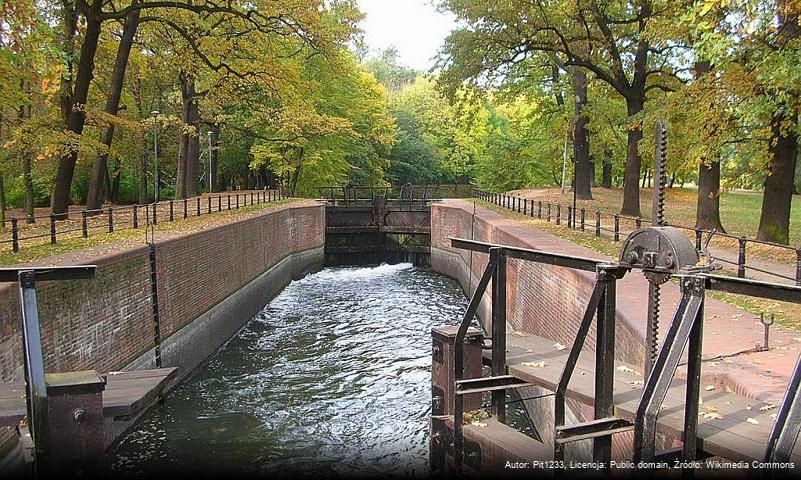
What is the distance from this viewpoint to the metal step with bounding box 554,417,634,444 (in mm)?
4656

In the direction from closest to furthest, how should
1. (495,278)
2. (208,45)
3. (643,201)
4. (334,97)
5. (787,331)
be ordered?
1. (495,278)
2. (787,331)
3. (208,45)
4. (643,201)
5. (334,97)

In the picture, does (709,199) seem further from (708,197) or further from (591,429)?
(591,429)

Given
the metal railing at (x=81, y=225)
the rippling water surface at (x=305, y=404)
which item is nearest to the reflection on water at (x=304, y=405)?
the rippling water surface at (x=305, y=404)

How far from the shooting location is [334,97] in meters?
42.8

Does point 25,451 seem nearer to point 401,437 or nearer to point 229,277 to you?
point 401,437

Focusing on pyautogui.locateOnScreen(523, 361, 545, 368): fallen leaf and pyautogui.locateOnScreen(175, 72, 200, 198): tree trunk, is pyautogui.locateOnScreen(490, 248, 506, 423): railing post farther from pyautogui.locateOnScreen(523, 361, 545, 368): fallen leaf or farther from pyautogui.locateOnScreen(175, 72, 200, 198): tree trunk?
pyautogui.locateOnScreen(175, 72, 200, 198): tree trunk

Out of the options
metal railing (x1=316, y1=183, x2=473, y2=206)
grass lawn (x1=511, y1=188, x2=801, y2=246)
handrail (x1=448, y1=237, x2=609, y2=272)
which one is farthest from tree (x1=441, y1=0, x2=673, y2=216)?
handrail (x1=448, y1=237, x2=609, y2=272)

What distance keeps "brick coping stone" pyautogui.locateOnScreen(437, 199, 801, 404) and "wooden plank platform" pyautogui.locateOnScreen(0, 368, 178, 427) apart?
478 cm

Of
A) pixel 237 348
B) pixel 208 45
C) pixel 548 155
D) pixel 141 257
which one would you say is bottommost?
pixel 237 348

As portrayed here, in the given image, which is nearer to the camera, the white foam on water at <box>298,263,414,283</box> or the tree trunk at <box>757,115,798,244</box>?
the tree trunk at <box>757,115,798,244</box>

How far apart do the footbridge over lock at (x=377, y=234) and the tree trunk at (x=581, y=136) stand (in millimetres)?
8300

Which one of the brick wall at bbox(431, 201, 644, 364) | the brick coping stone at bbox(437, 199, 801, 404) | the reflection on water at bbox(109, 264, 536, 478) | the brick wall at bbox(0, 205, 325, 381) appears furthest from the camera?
the reflection on water at bbox(109, 264, 536, 478)

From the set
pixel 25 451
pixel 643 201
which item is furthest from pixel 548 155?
pixel 25 451

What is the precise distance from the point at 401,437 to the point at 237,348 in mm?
7369
